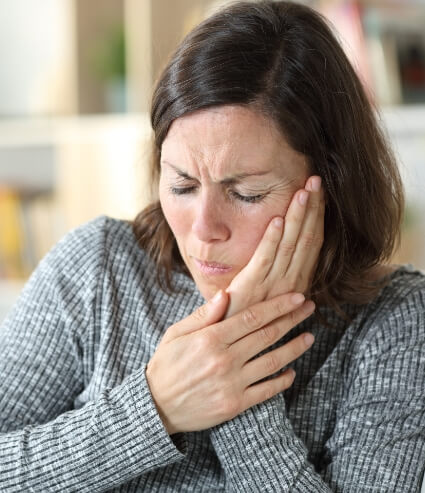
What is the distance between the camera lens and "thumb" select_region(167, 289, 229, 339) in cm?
130

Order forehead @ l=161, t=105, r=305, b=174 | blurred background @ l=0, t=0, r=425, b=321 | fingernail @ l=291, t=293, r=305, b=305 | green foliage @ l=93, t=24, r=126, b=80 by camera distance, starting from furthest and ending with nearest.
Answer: green foliage @ l=93, t=24, r=126, b=80
blurred background @ l=0, t=0, r=425, b=321
fingernail @ l=291, t=293, r=305, b=305
forehead @ l=161, t=105, r=305, b=174

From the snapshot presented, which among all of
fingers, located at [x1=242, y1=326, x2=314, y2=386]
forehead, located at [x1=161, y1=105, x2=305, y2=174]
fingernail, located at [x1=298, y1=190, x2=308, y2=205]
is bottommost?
fingers, located at [x1=242, y1=326, x2=314, y2=386]

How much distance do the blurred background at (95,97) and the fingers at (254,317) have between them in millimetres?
1219

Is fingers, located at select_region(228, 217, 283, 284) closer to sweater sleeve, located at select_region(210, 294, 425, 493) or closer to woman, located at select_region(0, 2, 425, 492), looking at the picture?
woman, located at select_region(0, 2, 425, 492)

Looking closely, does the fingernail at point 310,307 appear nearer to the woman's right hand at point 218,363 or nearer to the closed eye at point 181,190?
the woman's right hand at point 218,363

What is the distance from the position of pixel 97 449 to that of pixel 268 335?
32cm

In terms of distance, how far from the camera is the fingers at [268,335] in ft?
4.24

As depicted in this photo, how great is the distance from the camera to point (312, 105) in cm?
128

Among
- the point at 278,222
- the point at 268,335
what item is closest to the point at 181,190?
the point at 278,222

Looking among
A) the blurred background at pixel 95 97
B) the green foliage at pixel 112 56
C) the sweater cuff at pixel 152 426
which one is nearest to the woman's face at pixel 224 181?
the sweater cuff at pixel 152 426

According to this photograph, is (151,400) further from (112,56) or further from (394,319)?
(112,56)

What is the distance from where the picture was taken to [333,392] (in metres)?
1.40

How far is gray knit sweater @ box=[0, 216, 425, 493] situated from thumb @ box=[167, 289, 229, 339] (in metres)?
0.09

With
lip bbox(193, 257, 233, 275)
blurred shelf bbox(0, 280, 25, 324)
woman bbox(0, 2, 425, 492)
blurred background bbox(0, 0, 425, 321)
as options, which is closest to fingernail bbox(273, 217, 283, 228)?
woman bbox(0, 2, 425, 492)
